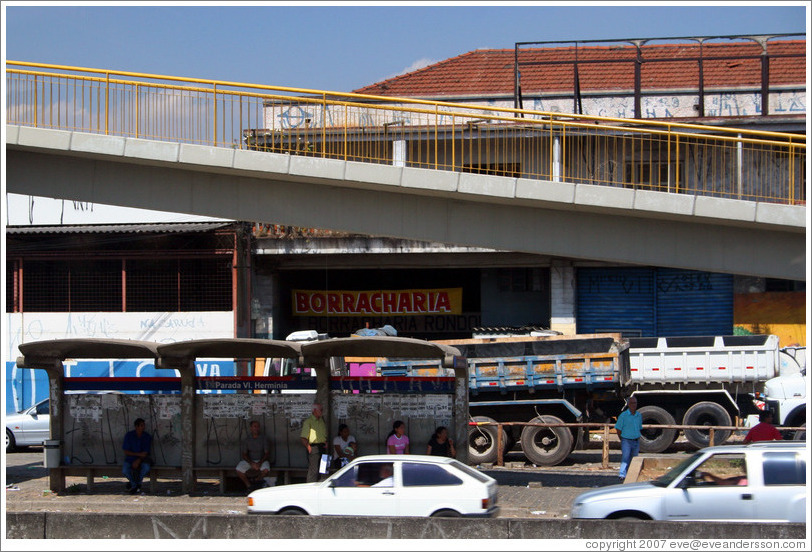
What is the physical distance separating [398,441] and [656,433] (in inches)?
310

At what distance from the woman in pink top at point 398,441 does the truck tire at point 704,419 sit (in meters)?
8.02

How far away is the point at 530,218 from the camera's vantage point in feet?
53.2

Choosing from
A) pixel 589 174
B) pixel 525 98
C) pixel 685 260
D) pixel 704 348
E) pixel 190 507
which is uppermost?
pixel 525 98

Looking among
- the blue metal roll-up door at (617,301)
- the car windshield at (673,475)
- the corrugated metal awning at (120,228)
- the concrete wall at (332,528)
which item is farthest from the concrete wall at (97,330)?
the car windshield at (673,475)

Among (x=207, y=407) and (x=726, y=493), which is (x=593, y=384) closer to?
(x=207, y=407)

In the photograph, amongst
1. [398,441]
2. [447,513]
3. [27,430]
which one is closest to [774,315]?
[398,441]

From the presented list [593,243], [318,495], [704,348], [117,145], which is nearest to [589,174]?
[704,348]

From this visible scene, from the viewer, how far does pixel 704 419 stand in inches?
819

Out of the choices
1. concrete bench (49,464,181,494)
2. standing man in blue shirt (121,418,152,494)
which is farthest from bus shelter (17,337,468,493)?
standing man in blue shirt (121,418,152,494)

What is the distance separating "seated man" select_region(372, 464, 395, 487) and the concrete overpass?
536cm

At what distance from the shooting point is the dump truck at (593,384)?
19625mm

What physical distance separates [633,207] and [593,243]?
100cm

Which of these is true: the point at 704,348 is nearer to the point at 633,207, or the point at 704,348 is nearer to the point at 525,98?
the point at 633,207

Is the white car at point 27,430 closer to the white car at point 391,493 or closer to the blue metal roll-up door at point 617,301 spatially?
the white car at point 391,493
